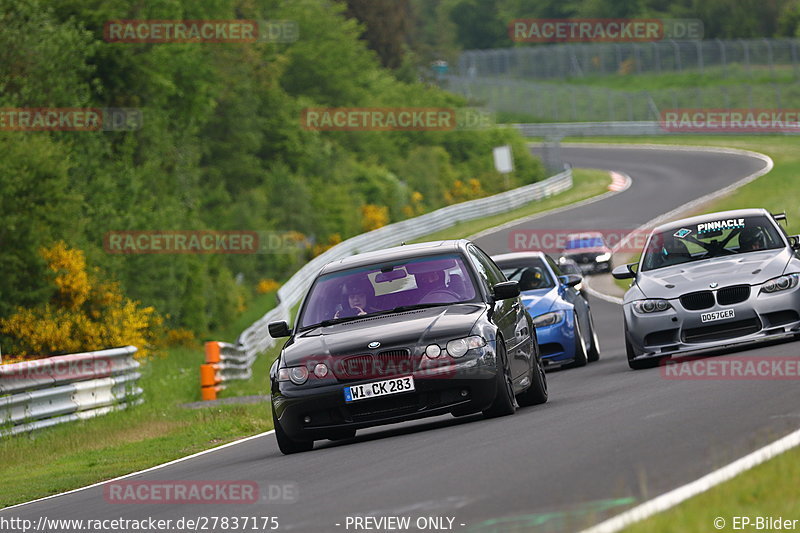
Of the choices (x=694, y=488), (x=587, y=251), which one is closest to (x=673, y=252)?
(x=694, y=488)

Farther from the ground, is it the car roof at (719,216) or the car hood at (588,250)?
the car roof at (719,216)

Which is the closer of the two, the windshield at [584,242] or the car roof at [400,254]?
the car roof at [400,254]

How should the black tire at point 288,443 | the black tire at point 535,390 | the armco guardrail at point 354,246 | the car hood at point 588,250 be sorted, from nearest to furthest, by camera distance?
the black tire at point 288,443 → the black tire at point 535,390 → the armco guardrail at point 354,246 → the car hood at point 588,250

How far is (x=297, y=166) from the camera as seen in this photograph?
7181 cm

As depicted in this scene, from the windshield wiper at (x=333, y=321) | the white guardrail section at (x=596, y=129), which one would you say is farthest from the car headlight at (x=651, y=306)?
the white guardrail section at (x=596, y=129)

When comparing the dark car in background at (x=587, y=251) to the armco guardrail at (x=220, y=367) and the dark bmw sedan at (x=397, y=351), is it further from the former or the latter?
the dark bmw sedan at (x=397, y=351)

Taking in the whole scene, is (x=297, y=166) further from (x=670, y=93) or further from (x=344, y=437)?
(x=344, y=437)

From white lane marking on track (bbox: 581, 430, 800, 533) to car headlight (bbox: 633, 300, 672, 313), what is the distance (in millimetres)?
7002

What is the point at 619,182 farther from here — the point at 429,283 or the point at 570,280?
the point at 429,283

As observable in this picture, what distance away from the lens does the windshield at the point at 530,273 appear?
19250mm

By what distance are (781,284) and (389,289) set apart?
4.79 meters

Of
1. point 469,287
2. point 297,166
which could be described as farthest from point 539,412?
point 297,166

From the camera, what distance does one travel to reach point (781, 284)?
49.7ft

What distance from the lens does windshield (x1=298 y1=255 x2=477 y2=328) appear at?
12352 mm
